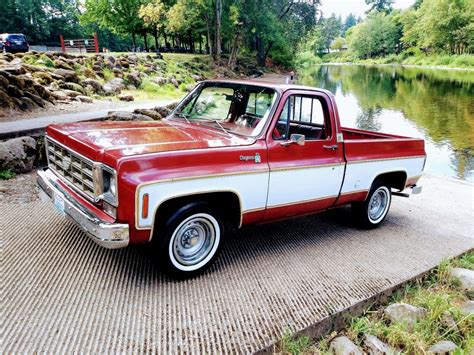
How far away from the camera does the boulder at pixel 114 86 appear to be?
15.2m

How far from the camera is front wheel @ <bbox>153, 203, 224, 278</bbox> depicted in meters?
3.43

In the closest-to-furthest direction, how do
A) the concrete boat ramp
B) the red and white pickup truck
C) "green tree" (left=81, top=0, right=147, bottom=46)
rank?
the concrete boat ramp → the red and white pickup truck → "green tree" (left=81, top=0, right=147, bottom=46)

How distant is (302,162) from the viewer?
4297 mm

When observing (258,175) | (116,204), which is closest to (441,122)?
(258,175)

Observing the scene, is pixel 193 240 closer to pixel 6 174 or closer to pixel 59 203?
pixel 59 203

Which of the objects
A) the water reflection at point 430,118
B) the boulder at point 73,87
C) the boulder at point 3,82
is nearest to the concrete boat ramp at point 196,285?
the boulder at point 3,82

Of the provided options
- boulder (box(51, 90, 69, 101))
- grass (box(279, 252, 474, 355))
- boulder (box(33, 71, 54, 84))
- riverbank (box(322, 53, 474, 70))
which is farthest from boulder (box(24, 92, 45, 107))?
riverbank (box(322, 53, 474, 70))

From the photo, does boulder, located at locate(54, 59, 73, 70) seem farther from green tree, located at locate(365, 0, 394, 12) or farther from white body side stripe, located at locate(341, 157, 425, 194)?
green tree, located at locate(365, 0, 394, 12)

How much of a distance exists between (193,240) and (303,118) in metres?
2.58

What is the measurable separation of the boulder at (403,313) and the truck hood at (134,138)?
2.10 m

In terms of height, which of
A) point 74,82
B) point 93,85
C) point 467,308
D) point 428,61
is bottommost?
point 467,308

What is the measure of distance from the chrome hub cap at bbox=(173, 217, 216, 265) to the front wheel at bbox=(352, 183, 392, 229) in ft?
8.16

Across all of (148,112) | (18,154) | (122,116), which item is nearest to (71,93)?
(148,112)

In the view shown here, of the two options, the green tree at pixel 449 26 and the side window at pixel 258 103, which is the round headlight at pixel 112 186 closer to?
the side window at pixel 258 103
